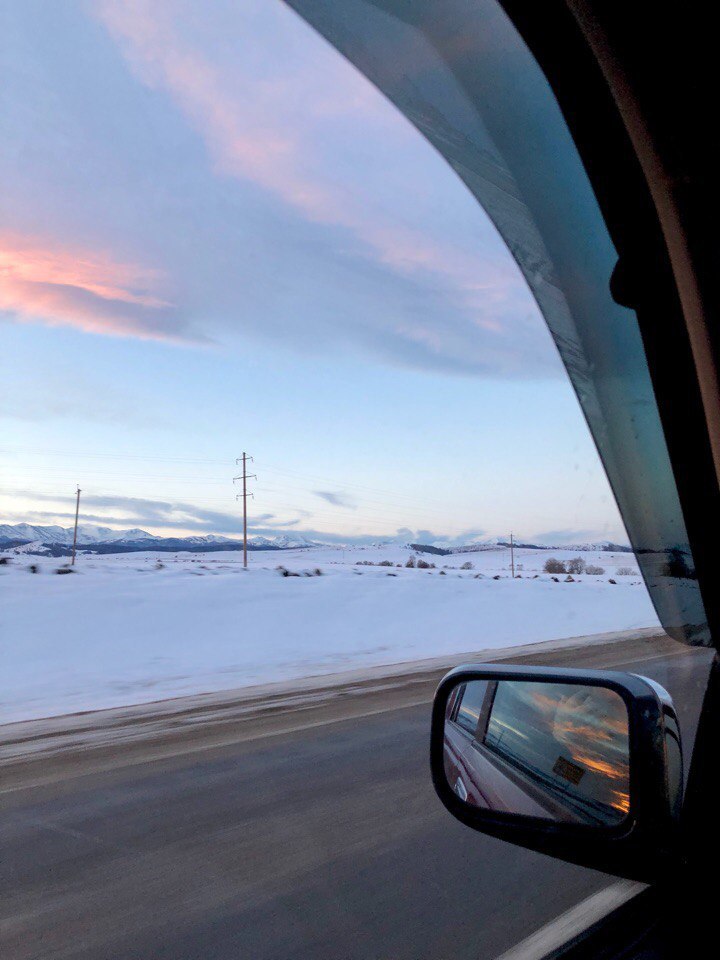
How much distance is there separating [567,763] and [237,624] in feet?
53.0

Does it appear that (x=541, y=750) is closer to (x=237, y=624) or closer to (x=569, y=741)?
(x=569, y=741)

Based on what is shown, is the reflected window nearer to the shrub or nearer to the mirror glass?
the mirror glass

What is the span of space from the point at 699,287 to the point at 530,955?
2514 mm

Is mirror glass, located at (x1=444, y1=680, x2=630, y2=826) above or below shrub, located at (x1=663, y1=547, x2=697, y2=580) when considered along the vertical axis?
below

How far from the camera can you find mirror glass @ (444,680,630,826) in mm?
1733

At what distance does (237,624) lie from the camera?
17.5 metres

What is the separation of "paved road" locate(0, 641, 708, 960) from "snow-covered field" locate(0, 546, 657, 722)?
3166mm

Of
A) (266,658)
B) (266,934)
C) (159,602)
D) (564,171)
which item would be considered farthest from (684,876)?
(159,602)

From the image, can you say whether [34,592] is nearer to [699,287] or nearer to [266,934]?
[266,934]

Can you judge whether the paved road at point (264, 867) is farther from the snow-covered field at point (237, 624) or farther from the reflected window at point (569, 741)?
the snow-covered field at point (237, 624)

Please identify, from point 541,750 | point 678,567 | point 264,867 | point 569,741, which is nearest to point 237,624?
point 264,867

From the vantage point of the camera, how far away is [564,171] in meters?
1.63

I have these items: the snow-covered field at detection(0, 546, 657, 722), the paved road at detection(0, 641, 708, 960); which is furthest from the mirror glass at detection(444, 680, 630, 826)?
the snow-covered field at detection(0, 546, 657, 722)

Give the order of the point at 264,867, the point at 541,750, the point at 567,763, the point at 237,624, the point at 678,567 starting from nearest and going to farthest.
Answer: the point at 678,567 < the point at 567,763 < the point at 541,750 < the point at 264,867 < the point at 237,624
